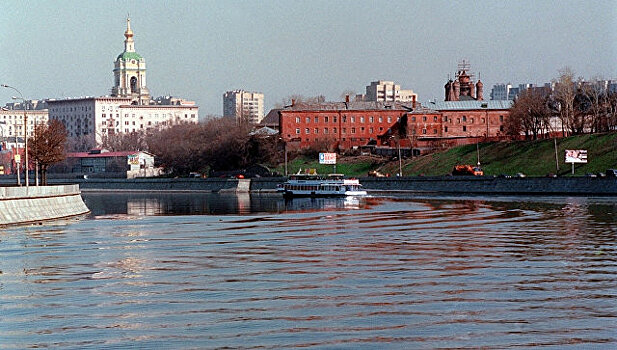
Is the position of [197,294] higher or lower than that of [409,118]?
lower

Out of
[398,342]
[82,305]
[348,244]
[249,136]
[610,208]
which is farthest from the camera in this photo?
[249,136]

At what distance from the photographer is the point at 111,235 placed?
50.5 meters

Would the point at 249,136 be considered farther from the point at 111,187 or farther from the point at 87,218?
the point at 87,218

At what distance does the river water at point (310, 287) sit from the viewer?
22.4 meters

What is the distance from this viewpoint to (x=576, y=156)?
108312mm

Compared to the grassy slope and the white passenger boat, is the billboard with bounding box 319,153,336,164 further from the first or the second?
the white passenger boat

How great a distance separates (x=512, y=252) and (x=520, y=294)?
1191cm

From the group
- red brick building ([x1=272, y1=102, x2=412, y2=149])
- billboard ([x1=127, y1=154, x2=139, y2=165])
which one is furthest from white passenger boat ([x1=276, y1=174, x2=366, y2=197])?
billboard ([x1=127, y1=154, x2=139, y2=165])

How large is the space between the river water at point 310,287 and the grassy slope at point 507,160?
199 feet

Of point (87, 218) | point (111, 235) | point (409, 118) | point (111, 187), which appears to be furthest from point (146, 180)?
point (111, 235)

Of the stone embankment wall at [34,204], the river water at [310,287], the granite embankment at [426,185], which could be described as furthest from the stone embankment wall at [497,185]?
the stone embankment wall at [34,204]

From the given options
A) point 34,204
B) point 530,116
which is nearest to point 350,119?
point 530,116

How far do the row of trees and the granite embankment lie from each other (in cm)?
2784

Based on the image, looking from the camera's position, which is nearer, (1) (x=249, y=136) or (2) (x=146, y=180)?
(2) (x=146, y=180)
